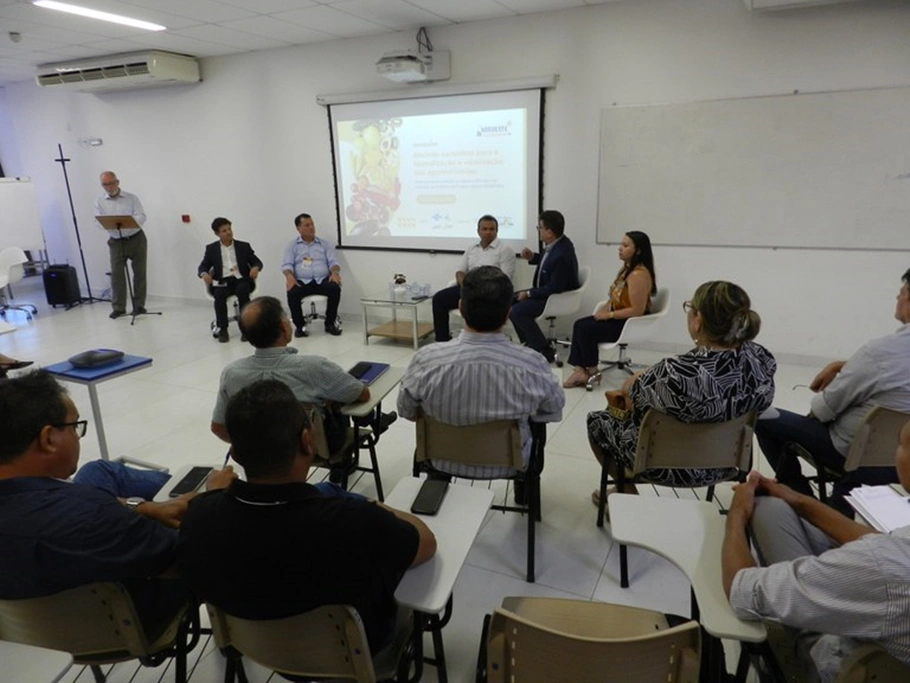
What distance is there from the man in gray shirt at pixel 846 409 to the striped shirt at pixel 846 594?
1.27 meters

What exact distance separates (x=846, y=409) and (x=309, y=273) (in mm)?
4968

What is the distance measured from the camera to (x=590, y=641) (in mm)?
1022

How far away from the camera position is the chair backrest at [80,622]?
124 centimetres

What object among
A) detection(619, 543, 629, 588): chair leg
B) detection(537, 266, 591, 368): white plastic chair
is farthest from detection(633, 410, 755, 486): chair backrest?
detection(537, 266, 591, 368): white plastic chair

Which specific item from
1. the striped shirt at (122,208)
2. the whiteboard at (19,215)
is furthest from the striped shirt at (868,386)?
the whiteboard at (19,215)

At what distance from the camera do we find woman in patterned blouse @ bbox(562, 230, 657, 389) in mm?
4032

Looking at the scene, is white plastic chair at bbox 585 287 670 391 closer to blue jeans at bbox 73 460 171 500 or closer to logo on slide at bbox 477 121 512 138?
logo on slide at bbox 477 121 512 138

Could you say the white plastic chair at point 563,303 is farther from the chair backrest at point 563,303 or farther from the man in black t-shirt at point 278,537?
the man in black t-shirt at point 278,537

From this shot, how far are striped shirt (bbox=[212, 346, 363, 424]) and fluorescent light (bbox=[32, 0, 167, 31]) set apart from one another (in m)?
4.08

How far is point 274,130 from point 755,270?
16.6 ft

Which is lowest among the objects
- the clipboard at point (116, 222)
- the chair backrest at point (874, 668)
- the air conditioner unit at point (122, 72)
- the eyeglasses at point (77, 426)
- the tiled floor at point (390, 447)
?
the tiled floor at point (390, 447)

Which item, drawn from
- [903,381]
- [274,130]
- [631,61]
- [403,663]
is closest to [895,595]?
[403,663]

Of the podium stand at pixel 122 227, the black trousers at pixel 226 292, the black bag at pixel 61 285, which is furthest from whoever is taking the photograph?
the black bag at pixel 61 285

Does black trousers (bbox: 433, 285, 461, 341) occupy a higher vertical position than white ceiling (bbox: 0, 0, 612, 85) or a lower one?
lower
